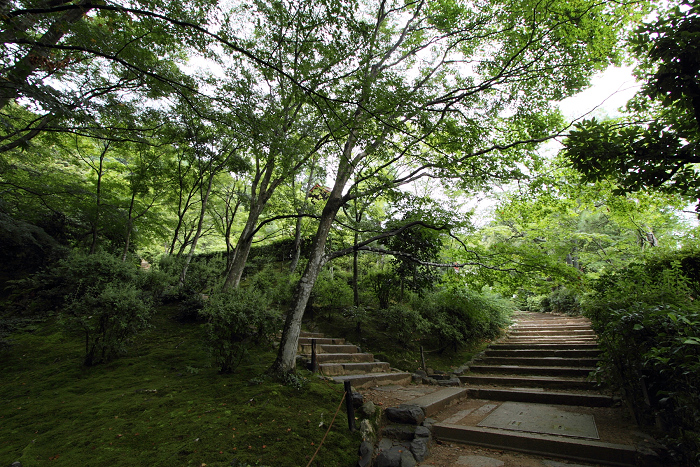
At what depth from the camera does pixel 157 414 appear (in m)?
3.45

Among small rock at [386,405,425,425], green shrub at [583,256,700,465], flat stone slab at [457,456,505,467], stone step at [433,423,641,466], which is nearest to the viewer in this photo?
green shrub at [583,256,700,465]

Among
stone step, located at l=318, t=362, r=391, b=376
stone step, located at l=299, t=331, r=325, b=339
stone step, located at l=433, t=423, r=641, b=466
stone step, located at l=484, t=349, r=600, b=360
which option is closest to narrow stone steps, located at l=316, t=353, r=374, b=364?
stone step, located at l=318, t=362, r=391, b=376

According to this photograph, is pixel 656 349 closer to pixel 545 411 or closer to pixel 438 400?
pixel 545 411

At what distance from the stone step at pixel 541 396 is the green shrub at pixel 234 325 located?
16.2 ft

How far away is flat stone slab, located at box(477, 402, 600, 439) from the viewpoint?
12.8ft

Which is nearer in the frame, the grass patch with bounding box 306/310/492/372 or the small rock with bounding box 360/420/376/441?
the small rock with bounding box 360/420/376/441

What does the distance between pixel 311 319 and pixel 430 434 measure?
223 inches

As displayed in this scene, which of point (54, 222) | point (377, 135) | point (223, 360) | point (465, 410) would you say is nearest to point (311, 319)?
point (223, 360)

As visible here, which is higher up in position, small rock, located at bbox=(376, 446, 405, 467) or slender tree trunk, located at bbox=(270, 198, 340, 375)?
slender tree trunk, located at bbox=(270, 198, 340, 375)

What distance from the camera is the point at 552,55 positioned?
516cm

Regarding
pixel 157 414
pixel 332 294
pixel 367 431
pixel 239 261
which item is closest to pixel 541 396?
pixel 367 431

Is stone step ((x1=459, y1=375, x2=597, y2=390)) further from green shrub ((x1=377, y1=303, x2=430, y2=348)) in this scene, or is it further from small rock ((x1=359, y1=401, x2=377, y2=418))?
small rock ((x1=359, y1=401, x2=377, y2=418))

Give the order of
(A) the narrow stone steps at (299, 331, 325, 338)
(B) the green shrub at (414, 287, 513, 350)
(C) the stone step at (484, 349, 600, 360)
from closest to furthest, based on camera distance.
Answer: (C) the stone step at (484, 349, 600, 360) → (A) the narrow stone steps at (299, 331, 325, 338) → (B) the green shrub at (414, 287, 513, 350)

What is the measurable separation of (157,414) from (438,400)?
4.51 metres
